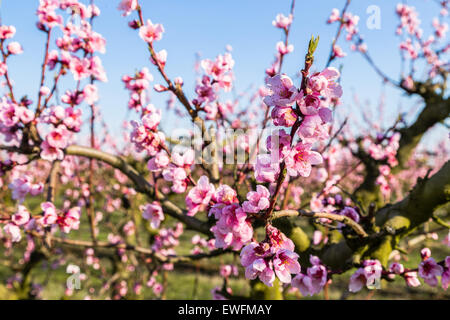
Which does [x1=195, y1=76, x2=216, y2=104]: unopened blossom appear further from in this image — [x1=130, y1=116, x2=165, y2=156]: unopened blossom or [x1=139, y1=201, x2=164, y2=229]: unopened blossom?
[x1=139, y1=201, x2=164, y2=229]: unopened blossom

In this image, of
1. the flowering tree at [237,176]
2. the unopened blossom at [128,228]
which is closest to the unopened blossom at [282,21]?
the flowering tree at [237,176]

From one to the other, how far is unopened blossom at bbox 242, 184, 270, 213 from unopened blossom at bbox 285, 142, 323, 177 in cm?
13

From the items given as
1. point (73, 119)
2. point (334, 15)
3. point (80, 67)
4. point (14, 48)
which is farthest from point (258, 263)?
point (334, 15)

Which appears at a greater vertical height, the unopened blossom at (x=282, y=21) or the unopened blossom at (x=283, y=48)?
the unopened blossom at (x=282, y=21)

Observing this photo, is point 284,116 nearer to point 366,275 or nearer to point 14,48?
point 366,275

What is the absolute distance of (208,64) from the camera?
2338 mm

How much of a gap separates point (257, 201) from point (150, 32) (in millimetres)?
1704

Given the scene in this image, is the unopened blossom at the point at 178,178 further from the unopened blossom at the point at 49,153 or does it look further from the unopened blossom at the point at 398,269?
the unopened blossom at the point at 398,269

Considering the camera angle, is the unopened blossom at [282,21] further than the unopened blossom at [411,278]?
Yes

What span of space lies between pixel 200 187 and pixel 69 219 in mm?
1390

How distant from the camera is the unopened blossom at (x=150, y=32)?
2162 mm

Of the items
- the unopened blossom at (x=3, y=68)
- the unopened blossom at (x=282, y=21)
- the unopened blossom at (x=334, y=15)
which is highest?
the unopened blossom at (x=334, y=15)

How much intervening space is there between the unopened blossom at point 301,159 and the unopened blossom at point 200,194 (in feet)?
1.25

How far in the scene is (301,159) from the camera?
111cm
